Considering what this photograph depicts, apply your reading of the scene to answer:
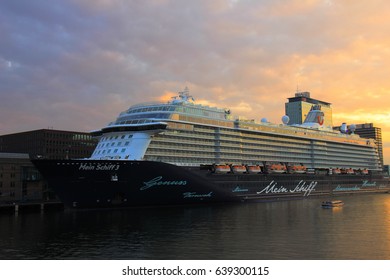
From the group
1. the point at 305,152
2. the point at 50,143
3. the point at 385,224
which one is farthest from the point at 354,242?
the point at 50,143

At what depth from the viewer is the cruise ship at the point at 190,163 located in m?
47.6

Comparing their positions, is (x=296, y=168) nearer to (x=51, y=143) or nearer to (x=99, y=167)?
(x=99, y=167)

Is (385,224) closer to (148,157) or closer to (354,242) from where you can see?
(354,242)

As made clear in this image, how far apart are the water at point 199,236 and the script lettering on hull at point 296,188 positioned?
735 inches

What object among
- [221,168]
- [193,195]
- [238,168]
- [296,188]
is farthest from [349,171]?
[193,195]

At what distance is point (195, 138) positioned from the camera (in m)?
59.7

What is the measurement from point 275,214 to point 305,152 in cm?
3765

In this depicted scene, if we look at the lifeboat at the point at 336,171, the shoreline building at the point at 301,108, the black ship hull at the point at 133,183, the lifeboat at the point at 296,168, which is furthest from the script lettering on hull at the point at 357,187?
the black ship hull at the point at 133,183

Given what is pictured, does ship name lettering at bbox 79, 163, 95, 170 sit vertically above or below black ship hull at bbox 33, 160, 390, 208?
above

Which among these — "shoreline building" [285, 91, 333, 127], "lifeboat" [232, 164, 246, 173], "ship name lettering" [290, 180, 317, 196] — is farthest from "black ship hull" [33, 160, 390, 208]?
"shoreline building" [285, 91, 333, 127]

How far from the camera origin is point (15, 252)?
90.3 feet

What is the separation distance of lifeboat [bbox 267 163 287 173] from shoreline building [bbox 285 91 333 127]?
46574 mm

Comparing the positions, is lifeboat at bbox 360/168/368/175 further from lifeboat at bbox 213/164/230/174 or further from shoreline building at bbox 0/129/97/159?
shoreline building at bbox 0/129/97/159

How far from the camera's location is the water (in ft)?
88.3
